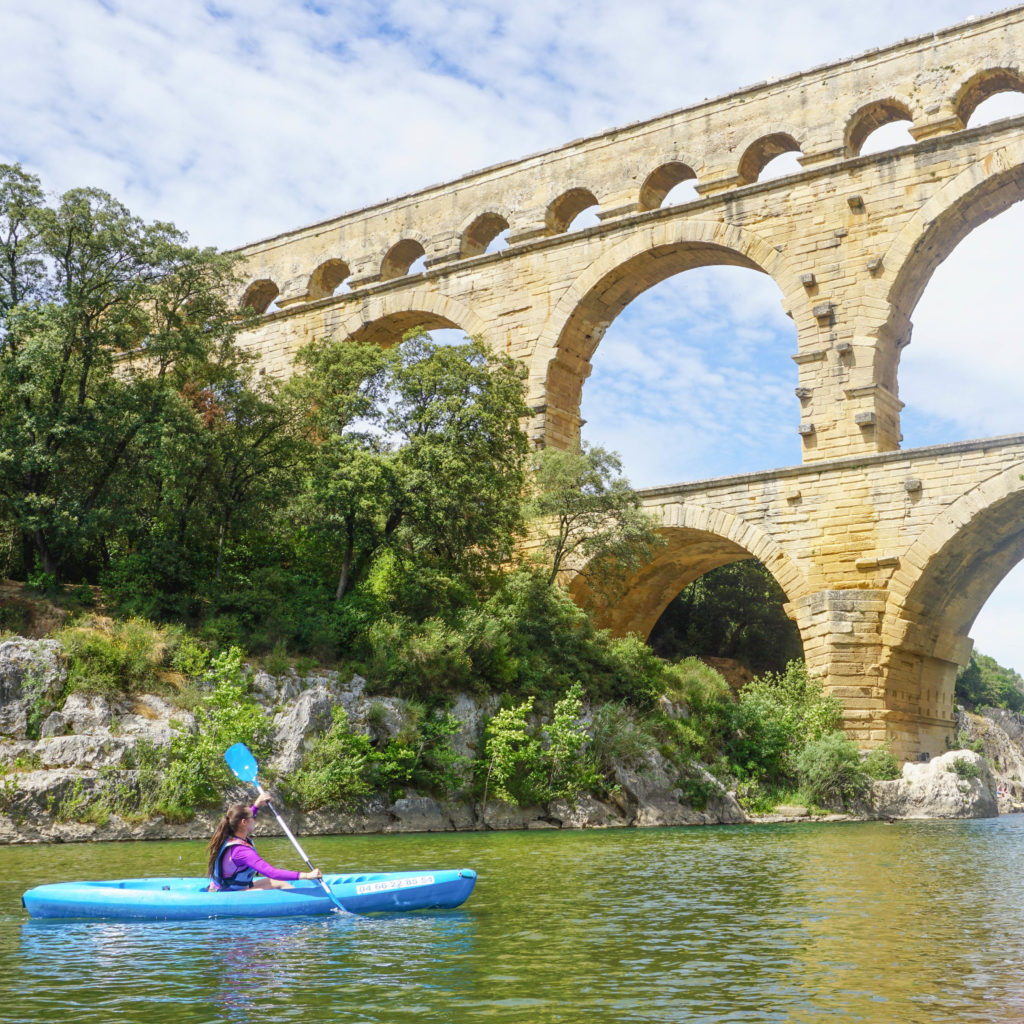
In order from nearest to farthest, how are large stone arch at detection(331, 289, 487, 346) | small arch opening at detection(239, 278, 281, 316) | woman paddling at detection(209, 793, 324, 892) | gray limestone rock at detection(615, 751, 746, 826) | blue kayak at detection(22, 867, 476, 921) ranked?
1. blue kayak at detection(22, 867, 476, 921)
2. woman paddling at detection(209, 793, 324, 892)
3. gray limestone rock at detection(615, 751, 746, 826)
4. large stone arch at detection(331, 289, 487, 346)
5. small arch opening at detection(239, 278, 281, 316)

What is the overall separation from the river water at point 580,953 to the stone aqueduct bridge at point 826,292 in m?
9.82

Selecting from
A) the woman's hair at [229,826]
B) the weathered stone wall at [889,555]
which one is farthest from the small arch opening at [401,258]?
the woman's hair at [229,826]

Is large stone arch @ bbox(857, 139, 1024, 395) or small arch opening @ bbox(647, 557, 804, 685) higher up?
large stone arch @ bbox(857, 139, 1024, 395)

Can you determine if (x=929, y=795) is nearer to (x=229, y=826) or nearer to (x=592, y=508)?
(x=592, y=508)

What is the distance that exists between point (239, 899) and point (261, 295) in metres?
26.6

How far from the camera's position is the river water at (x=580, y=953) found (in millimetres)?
5008

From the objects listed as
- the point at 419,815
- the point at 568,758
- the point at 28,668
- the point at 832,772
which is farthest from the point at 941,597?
the point at 28,668

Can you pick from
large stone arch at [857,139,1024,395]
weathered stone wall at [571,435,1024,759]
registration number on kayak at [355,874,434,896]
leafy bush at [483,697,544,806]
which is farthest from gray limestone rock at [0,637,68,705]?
large stone arch at [857,139,1024,395]

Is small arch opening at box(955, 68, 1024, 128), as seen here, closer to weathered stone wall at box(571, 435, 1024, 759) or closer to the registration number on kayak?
weathered stone wall at box(571, 435, 1024, 759)

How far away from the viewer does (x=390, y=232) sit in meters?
28.7

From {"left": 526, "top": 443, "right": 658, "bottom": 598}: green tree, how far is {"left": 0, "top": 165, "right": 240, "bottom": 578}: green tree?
6.31 metres

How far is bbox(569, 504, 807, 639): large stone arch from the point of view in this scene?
21.2 metres

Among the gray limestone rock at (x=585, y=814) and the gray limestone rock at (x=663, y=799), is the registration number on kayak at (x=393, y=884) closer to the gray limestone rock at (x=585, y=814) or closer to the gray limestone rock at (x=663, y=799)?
the gray limestone rock at (x=585, y=814)

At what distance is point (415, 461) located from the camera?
1912cm
